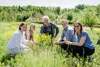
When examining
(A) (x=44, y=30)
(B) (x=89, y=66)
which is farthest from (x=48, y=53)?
(A) (x=44, y=30)

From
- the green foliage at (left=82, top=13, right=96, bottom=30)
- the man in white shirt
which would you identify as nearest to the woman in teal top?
the man in white shirt

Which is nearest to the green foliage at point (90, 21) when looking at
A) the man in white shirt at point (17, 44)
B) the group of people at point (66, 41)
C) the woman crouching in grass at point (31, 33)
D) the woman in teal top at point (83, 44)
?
the group of people at point (66, 41)

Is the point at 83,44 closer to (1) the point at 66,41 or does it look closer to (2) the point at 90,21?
(1) the point at 66,41

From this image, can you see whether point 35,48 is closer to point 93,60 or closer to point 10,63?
point 10,63

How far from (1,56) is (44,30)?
253cm

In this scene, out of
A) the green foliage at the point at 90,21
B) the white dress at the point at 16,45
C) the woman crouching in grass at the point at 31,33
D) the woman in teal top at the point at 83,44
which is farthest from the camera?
the green foliage at the point at 90,21

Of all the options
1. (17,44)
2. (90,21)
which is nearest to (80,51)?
(17,44)

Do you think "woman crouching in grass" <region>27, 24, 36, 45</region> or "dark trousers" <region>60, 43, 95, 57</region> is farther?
"woman crouching in grass" <region>27, 24, 36, 45</region>

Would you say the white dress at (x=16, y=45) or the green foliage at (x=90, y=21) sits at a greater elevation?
the white dress at (x=16, y=45)

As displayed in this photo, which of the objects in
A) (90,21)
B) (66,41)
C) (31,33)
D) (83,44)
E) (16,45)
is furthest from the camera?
(90,21)

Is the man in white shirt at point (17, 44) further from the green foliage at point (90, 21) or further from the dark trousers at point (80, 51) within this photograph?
the green foliage at point (90, 21)

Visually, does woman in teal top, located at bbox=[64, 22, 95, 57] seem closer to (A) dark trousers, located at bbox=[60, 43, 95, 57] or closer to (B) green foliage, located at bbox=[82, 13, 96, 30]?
(A) dark trousers, located at bbox=[60, 43, 95, 57]

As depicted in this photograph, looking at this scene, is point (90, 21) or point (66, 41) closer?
point (66, 41)

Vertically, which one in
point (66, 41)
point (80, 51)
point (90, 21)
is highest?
point (66, 41)
